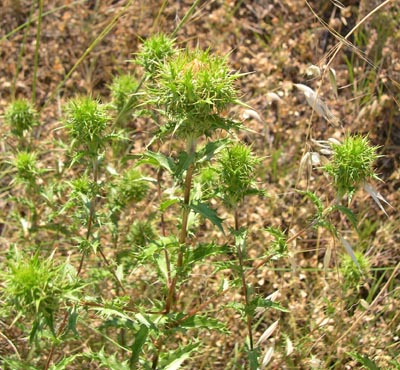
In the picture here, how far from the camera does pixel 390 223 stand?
13.4 feet

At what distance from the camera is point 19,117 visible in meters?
3.49

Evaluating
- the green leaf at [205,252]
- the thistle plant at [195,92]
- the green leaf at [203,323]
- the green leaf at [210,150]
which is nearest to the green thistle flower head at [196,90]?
the thistle plant at [195,92]

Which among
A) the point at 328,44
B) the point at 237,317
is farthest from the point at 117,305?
the point at 328,44

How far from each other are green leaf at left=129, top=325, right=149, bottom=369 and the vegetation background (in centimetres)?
38

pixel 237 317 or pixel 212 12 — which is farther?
pixel 212 12

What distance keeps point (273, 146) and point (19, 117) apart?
201 cm

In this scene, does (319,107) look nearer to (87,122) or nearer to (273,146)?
(87,122)

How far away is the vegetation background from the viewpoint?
11.3 feet

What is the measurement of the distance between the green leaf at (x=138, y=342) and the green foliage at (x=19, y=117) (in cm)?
156

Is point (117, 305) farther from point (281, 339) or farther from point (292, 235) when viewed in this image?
point (281, 339)

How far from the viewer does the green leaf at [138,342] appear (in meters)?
2.56

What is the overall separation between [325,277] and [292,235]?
4.05 ft

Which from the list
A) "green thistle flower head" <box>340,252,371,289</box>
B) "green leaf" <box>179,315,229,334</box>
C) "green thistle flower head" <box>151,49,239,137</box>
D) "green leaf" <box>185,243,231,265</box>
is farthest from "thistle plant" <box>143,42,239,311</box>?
"green thistle flower head" <box>340,252,371,289</box>

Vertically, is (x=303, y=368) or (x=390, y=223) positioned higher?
(x=390, y=223)
